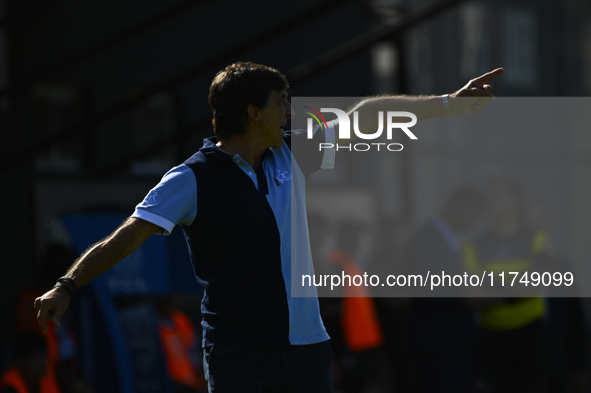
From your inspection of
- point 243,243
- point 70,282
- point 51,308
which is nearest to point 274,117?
point 243,243

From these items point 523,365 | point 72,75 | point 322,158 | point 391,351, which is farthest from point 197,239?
point 72,75

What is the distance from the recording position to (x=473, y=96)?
322 cm

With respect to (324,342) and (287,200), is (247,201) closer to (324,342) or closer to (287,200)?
(287,200)

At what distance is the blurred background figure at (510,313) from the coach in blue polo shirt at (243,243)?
3.00 meters

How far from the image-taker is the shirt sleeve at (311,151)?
3133 mm

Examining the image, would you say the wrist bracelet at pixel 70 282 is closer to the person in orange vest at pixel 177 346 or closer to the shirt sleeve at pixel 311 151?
the shirt sleeve at pixel 311 151

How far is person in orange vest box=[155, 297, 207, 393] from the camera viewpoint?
6.62m

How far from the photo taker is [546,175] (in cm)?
2548

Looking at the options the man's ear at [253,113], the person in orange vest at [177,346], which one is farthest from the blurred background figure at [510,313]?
the man's ear at [253,113]

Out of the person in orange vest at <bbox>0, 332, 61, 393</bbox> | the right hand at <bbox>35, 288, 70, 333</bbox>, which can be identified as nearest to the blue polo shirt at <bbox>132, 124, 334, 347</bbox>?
the right hand at <bbox>35, 288, 70, 333</bbox>

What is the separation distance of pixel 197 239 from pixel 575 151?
80.9 ft

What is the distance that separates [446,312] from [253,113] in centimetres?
321

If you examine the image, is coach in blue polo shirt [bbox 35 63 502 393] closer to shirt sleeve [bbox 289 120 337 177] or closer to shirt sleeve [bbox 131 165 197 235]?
shirt sleeve [bbox 131 165 197 235]

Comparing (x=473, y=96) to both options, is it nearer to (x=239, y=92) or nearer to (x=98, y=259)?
(x=239, y=92)
